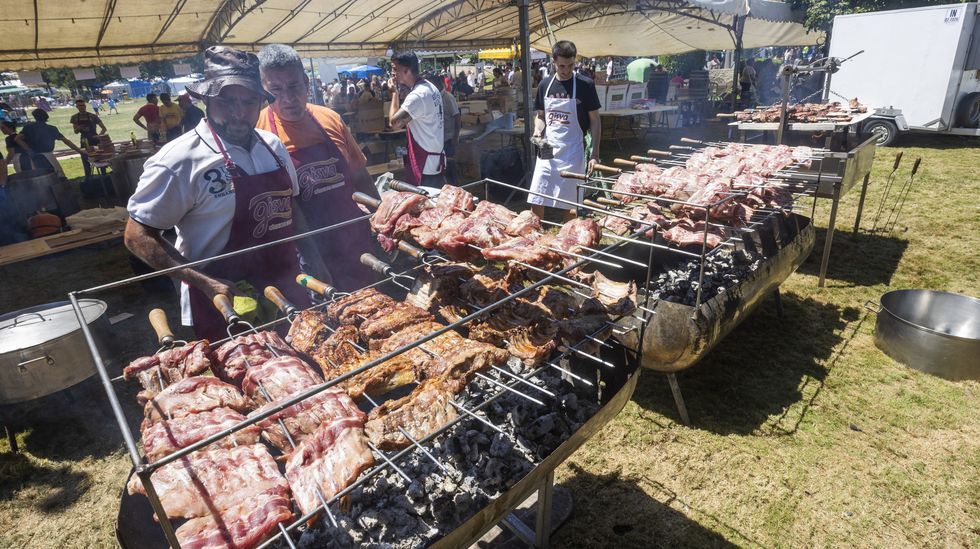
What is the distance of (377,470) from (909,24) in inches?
766

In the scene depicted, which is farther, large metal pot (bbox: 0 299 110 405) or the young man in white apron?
the young man in white apron

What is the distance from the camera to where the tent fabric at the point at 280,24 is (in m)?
9.09

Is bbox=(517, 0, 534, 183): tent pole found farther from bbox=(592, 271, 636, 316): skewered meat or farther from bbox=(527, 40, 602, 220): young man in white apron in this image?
bbox=(592, 271, 636, 316): skewered meat

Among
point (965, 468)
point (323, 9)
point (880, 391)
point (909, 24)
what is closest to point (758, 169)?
point (880, 391)

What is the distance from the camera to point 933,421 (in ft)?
13.8

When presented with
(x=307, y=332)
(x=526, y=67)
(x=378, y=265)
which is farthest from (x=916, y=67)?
(x=307, y=332)

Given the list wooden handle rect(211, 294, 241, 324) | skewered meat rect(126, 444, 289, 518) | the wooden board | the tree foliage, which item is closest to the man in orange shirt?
wooden handle rect(211, 294, 241, 324)

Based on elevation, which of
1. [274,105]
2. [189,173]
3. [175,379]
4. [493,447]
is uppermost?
[274,105]

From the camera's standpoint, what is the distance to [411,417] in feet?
6.55

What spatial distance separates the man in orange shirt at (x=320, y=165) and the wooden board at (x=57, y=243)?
5.47m

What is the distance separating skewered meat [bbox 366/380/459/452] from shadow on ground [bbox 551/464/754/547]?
6.17 feet

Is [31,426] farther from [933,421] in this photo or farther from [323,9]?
[323,9]

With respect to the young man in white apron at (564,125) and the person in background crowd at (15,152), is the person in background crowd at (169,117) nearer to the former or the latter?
the person in background crowd at (15,152)

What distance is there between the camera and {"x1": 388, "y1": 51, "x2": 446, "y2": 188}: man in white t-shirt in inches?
261
